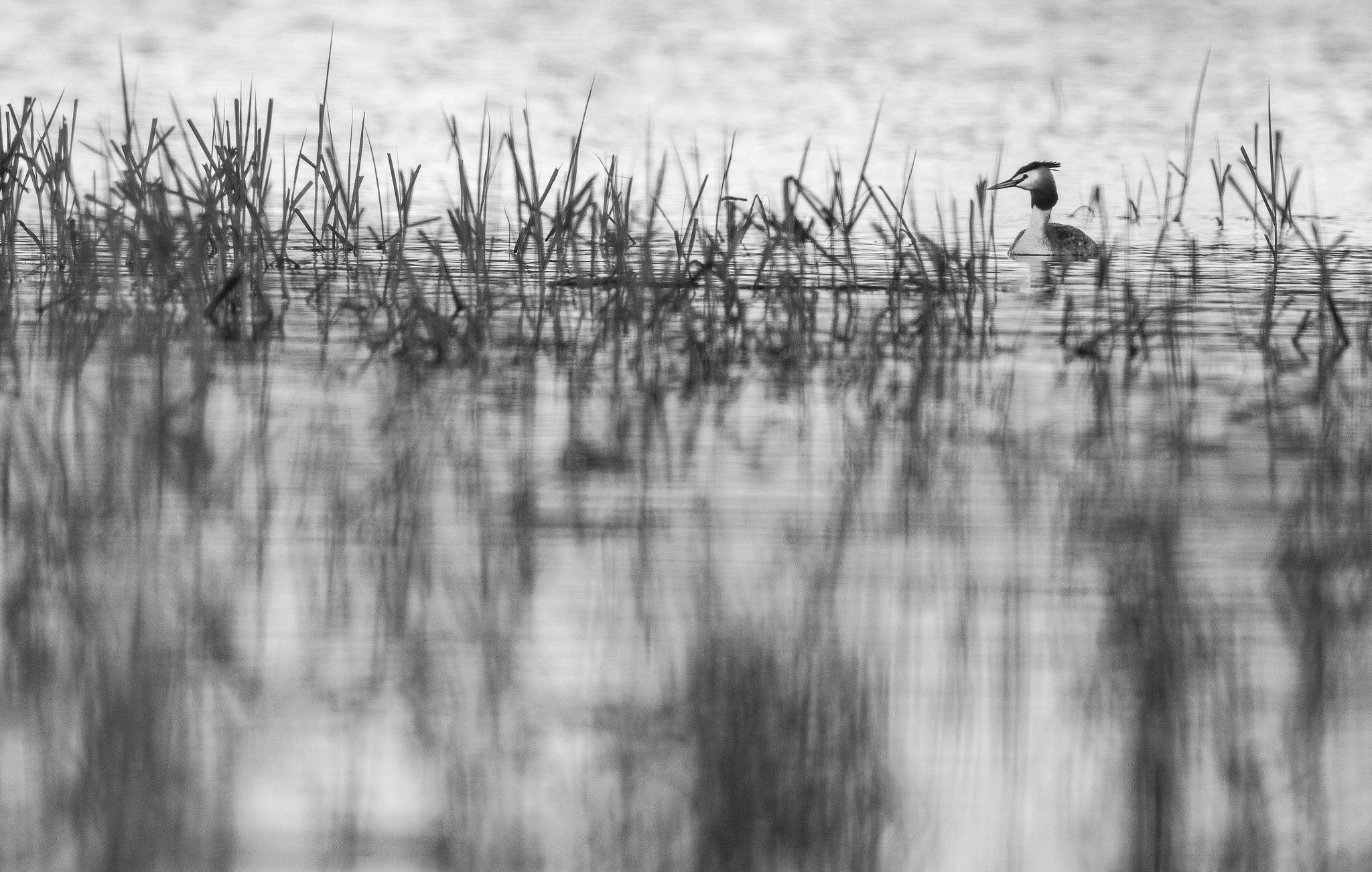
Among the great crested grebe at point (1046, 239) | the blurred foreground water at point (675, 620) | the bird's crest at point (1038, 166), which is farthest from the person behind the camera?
the bird's crest at point (1038, 166)

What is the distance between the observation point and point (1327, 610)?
292 cm

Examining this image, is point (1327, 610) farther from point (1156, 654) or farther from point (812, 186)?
point (812, 186)

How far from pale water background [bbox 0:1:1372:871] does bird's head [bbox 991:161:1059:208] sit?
3.53 m

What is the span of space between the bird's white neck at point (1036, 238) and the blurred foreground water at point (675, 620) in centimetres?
379

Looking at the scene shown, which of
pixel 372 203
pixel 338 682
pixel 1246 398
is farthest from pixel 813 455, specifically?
pixel 372 203

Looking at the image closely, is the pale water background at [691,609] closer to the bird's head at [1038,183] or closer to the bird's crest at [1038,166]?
the bird's head at [1038,183]

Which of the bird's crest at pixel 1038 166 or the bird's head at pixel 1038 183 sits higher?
the bird's crest at pixel 1038 166

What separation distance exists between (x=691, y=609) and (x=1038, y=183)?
736 centimetres

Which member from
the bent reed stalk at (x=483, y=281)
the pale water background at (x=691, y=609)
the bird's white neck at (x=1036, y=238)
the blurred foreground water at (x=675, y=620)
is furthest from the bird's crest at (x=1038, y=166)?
the blurred foreground water at (x=675, y=620)

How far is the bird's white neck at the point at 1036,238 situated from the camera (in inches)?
339

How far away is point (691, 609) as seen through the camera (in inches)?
113

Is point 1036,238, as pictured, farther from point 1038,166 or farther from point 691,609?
point 691,609

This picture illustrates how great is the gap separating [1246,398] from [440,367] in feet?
6.36

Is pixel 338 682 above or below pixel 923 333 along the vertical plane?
below
